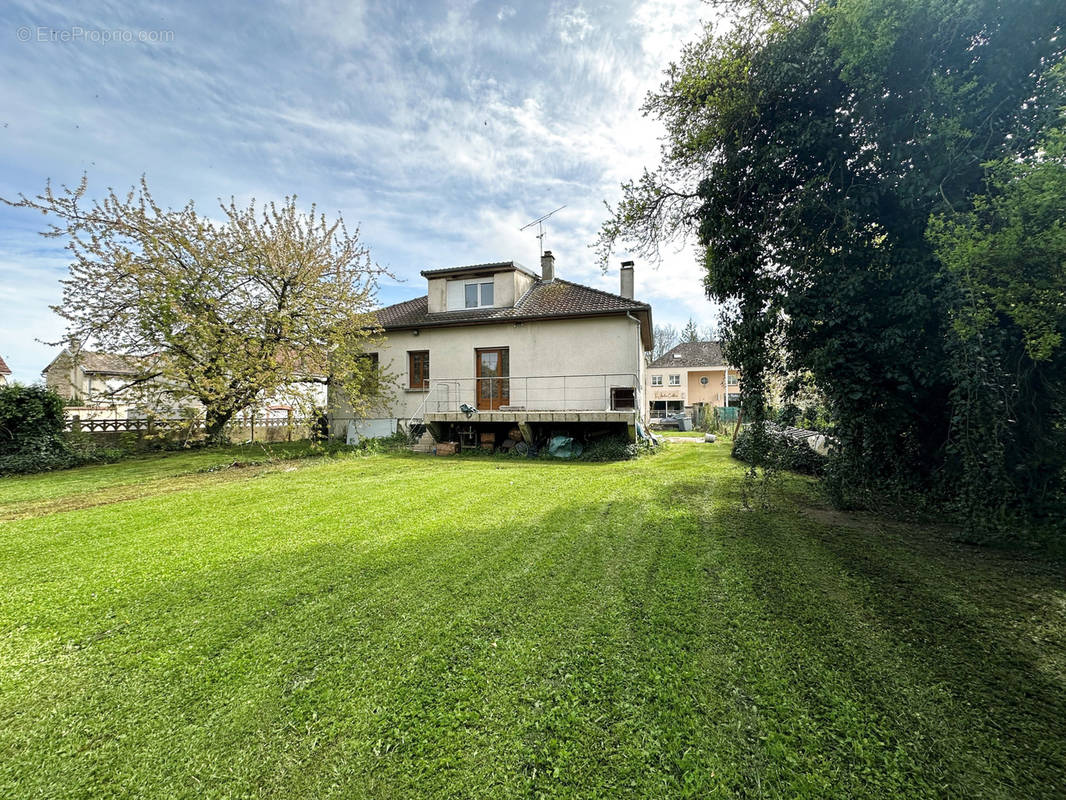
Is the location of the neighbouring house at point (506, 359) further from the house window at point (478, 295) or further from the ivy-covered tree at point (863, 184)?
the ivy-covered tree at point (863, 184)

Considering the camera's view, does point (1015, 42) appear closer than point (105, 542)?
Yes

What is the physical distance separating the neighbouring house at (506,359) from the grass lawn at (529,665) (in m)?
7.42

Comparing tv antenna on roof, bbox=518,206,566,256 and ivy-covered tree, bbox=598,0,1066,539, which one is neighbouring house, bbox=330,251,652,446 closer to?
tv antenna on roof, bbox=518,206,566,256

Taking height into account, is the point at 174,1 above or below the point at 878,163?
above

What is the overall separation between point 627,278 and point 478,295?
610cm

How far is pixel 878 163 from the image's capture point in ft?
15.4

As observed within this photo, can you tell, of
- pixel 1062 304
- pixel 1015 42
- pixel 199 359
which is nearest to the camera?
pixel 1062 304

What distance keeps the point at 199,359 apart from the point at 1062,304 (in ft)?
50.9

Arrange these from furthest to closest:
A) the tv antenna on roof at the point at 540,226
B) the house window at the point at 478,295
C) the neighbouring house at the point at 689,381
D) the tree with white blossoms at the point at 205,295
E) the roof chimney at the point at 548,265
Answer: the neighbouring house at the point at 689,381 → the tv antenna on roof at the point at 540,226 → the roof chimney at the point at 548,265 → the house window at the point at 478,295 → the tree with white blossoms at the point at 205,295

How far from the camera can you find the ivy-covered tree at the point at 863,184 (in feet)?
12.9

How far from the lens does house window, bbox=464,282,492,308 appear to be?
14616 millimetres

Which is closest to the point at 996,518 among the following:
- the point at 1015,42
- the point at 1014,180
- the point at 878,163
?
the point at 1014,180

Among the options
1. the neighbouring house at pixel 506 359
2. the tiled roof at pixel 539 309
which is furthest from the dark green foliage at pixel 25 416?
the tiled roof at pixel 539 309

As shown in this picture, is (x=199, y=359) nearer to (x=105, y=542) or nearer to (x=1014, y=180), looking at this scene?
(x=105, y=542)
